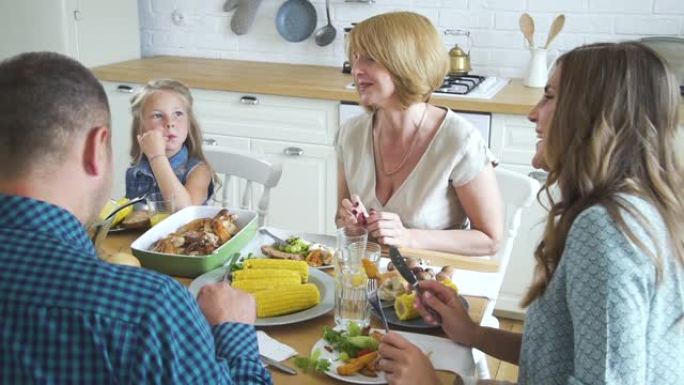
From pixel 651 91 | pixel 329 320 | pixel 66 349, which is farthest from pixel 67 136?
pixel 651 91

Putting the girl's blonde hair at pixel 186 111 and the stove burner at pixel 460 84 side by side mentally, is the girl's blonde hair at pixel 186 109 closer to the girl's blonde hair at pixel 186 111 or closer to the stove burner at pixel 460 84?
the girl's blonde hair at pixel 186 111

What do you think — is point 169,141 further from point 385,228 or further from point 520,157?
point 520,157

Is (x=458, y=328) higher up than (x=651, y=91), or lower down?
lower down

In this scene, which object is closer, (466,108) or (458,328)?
(458,328)

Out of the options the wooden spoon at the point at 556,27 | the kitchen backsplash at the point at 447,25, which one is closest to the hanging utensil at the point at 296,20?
the kitchen backsplash at the point at 447,25

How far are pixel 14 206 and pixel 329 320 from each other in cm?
72

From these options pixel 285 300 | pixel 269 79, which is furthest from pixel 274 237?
pixel 269 79

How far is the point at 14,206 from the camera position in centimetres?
98

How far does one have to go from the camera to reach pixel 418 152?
88.4 inches

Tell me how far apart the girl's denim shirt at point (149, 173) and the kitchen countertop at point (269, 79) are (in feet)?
3.04

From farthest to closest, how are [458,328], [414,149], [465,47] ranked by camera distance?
1. [465,47]
2. [414,149]
3. [458,328]

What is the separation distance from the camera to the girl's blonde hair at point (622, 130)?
1.25 m

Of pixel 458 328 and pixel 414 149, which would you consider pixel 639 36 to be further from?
pixel 458 328

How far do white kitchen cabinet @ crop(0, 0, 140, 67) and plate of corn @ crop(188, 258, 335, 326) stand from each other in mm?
2412
